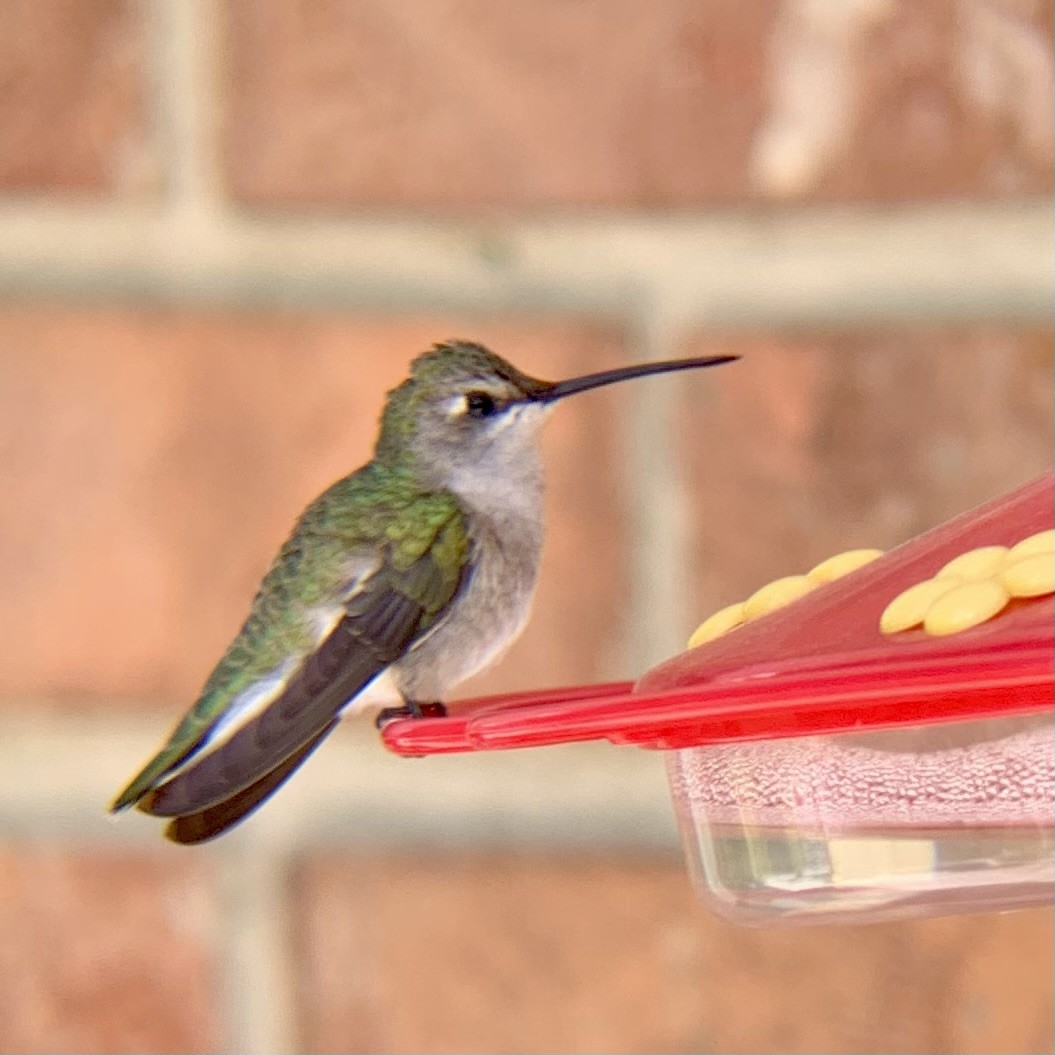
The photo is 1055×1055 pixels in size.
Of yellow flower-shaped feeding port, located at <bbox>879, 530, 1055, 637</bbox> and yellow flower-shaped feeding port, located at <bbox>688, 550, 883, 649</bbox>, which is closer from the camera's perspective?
yellow flower-shaped feeding port, located at <bbox>879, 530, 1055, 637</bbox>

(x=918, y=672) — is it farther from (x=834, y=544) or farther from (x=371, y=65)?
(x=371, y=65)

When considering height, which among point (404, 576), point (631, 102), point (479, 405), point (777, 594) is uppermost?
point (631, 102)

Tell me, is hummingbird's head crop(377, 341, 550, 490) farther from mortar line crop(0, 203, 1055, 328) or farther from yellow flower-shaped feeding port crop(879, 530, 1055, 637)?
yellow flower-shaped feeding port crop(879, 530, 1055, 637)

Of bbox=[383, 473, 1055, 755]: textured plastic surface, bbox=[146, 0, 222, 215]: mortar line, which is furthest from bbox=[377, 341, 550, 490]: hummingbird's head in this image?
bbox=[383, 473, 1055, 755]: textured plastic surface

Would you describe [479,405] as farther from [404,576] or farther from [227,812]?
[227,812]

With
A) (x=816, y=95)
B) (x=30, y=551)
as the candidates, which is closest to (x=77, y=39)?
(x=30, y=551)

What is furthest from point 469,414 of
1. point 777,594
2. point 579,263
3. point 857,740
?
point 857,740

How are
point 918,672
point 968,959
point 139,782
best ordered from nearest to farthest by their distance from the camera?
1. point 918,672
2. point 139,782
3. point 968,959
